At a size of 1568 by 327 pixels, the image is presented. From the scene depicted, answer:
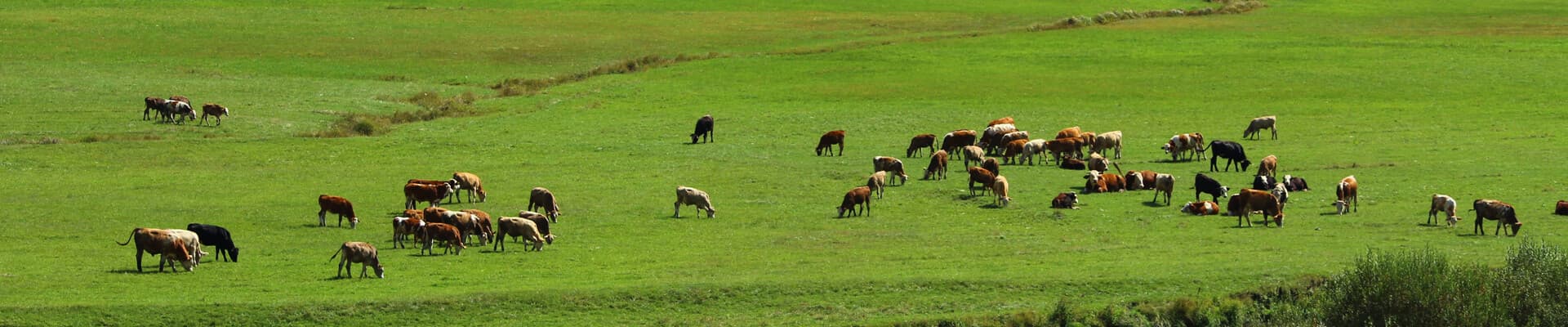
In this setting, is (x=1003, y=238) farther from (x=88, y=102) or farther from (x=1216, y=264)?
(x=88, y=102)

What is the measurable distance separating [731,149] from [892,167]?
9.97m

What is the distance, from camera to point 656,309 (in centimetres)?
3338

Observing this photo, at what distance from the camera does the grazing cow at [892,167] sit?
4909 cm

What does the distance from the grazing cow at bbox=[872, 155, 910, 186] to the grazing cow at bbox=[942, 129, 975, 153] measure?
570 cm

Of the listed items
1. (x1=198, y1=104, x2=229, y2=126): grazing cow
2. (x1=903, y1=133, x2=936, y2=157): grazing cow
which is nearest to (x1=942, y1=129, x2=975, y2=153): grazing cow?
(x1=903, y1=133, x2=936, y2=157): grazing cow

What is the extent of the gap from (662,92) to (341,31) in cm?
2663

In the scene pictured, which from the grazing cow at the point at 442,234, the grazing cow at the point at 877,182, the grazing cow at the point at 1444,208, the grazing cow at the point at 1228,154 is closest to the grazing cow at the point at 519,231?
the grazing cow at the point at 442,234

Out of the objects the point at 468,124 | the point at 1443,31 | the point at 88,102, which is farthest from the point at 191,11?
the point at 1443,31

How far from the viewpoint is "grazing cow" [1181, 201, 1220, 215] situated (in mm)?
43031

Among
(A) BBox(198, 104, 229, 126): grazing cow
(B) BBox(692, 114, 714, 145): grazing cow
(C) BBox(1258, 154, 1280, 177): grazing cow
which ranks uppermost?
(A) BBox(198, 104, 229, 126): grazing cow

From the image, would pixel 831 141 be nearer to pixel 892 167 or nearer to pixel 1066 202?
pixel 892 167

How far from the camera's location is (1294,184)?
155 feet

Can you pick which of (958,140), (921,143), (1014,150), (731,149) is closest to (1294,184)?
(1014,150)

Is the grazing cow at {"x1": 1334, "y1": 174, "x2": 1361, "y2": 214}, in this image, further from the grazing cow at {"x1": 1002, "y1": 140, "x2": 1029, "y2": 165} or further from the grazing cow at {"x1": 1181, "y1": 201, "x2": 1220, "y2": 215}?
A: the grazing cow at {"x1": 1002, "y1": 140, "x2": 1029, "y2": 165}
